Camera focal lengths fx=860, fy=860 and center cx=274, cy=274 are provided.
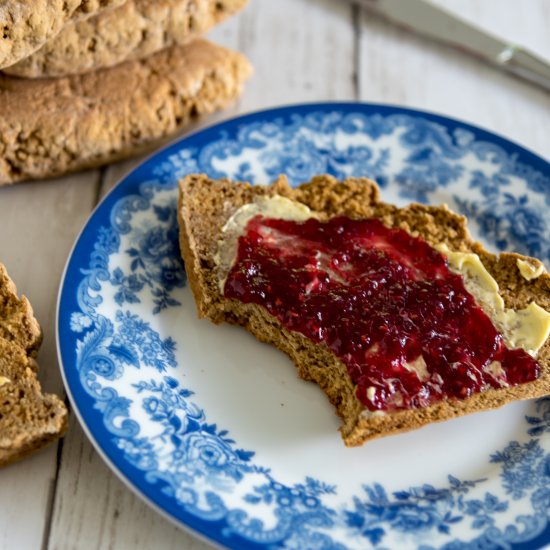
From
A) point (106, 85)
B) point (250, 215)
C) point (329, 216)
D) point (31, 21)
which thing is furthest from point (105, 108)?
point (329, 216)

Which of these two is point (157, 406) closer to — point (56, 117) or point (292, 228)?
point (292, 228)

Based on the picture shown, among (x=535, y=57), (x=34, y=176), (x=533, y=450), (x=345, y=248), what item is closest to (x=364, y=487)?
(x=533, y=450)

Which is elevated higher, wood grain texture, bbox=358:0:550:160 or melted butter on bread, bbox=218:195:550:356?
wood grain texture, bbox=358:0:550:160

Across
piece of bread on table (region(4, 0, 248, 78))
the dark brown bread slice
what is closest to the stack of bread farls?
piece of bread on table (region(4, 0, 248, 78))

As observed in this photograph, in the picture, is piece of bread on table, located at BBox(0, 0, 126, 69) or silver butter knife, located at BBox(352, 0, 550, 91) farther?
silver butter knife, located at BBox(352, 0, 550, 91)

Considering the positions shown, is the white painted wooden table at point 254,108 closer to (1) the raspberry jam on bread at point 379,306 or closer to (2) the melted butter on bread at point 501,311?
(1) the raspberry jam on bread at point 379,306

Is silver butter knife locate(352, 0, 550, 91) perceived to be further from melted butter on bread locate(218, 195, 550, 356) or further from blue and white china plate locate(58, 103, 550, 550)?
melted butter on bread locate(218, 195, 550, 356)
